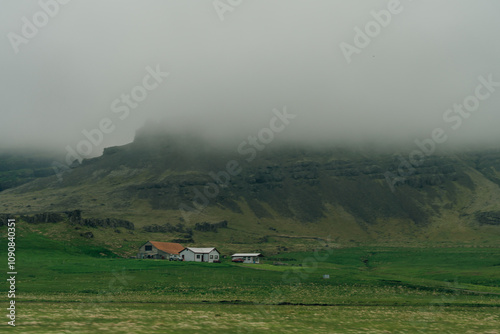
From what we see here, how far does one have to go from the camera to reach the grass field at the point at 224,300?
32.6 metres

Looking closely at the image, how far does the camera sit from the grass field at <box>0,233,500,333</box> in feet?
107

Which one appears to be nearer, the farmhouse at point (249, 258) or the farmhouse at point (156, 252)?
the farmhouse at point (249, 258)

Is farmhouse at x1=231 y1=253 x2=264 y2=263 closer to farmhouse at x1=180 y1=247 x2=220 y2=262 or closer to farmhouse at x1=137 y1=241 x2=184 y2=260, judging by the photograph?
farmhouse at x1=180 y1=247 x2=220 y2=262

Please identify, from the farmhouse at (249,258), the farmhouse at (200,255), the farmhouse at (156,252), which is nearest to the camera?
the farmhouse at (200,255)

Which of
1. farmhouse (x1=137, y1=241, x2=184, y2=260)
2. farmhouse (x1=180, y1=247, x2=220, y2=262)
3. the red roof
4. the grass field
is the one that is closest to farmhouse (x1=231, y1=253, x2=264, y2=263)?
farmhouse (x1=180, y1=247, x2=220, y2=262)

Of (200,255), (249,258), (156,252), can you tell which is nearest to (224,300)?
(200,255)

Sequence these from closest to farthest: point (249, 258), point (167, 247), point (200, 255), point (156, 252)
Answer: point (200, 255) → point (156, 252) → point (249, 258) → point (167, 247)

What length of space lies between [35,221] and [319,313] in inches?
5119

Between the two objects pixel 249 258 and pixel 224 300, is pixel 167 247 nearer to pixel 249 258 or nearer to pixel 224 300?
pixel 249 258

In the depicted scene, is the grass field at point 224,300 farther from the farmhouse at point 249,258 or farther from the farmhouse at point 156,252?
the farmhouse at point 156,252

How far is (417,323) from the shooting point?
38.0m

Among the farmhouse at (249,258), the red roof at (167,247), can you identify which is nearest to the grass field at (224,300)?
the farmhouse at (249,258)

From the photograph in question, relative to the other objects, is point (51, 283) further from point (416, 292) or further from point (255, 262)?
point (255, 262)

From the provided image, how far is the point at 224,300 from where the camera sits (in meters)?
53.1
